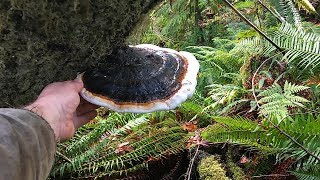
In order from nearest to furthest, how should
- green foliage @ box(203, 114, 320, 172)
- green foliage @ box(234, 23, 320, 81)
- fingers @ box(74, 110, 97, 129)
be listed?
fingers @ box(74, 110, 97, 129) → green foliage @ box(203, 114, 320, 172) → green foliage @ box(234, 23, 320, 81)

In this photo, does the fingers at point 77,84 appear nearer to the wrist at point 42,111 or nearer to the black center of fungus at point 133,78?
the black center of fungus at point 133,78

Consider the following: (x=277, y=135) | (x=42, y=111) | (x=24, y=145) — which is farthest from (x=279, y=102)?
(x=24, y=145)

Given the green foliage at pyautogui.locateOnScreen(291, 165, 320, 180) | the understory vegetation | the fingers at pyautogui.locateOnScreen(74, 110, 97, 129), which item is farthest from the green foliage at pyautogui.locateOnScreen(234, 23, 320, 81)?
the fingers at pyautogui.locateOnScreen(74, 110, 97, 129)

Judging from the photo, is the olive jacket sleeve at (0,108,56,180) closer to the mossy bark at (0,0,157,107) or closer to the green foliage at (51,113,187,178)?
the mossy bark at (0,0,157,107)

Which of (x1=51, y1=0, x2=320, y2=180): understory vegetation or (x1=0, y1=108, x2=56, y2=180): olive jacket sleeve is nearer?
(x1=0, y1=108, x2=56, y2=180): olive jacket sleeve

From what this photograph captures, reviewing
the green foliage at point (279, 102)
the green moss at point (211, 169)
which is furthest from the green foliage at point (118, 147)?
the green foliage at point (279, 102)

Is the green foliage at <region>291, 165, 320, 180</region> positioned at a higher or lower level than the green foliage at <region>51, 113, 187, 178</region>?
higher

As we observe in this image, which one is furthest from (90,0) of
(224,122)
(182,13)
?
(182,13)
